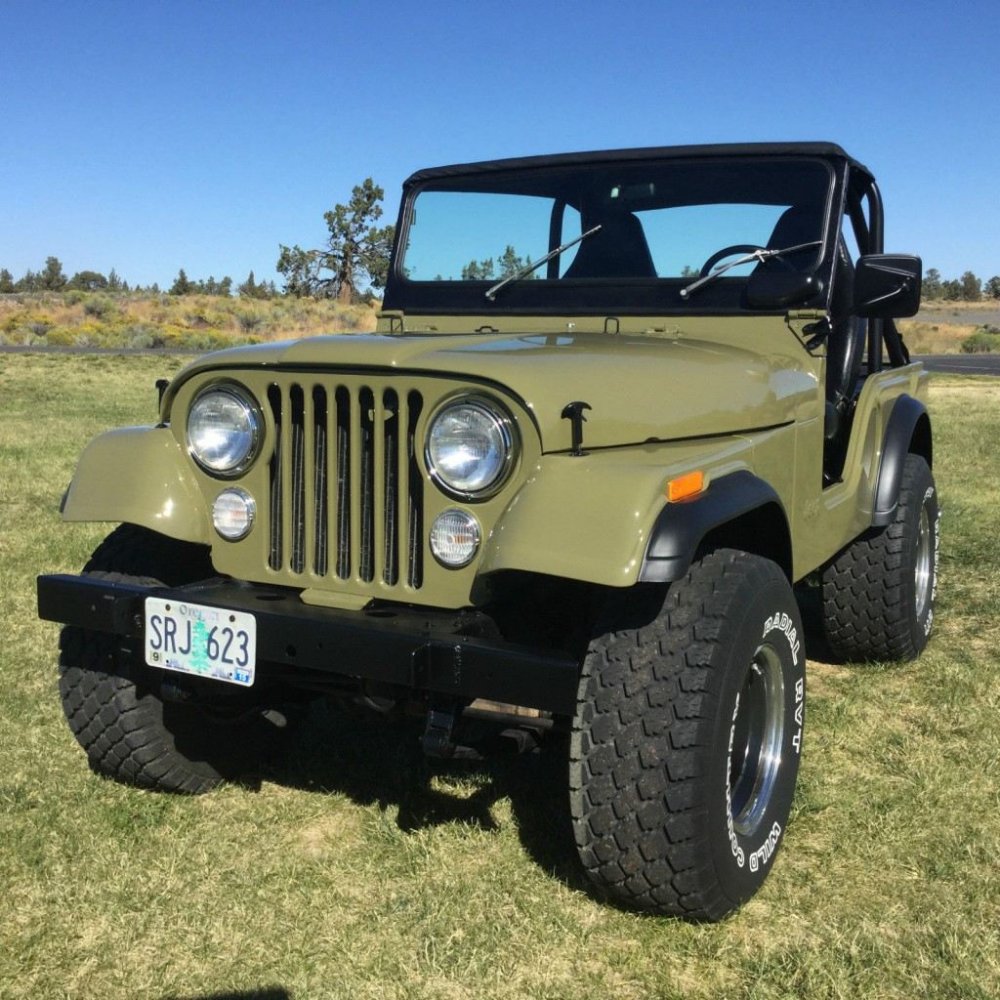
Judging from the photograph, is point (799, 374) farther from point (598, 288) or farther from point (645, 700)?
point (645, 700)

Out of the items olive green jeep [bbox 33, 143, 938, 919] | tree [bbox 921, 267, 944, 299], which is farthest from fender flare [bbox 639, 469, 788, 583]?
tree [bbox 921, 267, 944, 299]

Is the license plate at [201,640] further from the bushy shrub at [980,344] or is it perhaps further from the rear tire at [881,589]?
the bushy shrub at [980,344]

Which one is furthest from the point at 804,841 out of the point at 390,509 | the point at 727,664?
the point at 390,509

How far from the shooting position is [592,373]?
2686 millimetres

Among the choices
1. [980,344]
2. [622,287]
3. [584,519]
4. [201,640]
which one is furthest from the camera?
[980,344]

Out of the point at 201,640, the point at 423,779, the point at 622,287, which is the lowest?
the point at 423,779

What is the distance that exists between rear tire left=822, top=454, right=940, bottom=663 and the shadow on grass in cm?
136

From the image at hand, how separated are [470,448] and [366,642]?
0.49 m

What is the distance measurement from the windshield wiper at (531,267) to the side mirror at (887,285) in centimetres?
93

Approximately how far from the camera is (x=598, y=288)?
372 cm

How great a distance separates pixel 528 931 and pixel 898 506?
2.49 meters

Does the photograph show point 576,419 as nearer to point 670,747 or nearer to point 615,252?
point 670,747

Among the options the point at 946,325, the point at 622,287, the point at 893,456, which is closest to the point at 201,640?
the point at 622,287

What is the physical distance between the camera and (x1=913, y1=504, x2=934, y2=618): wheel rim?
4742 millimetres
